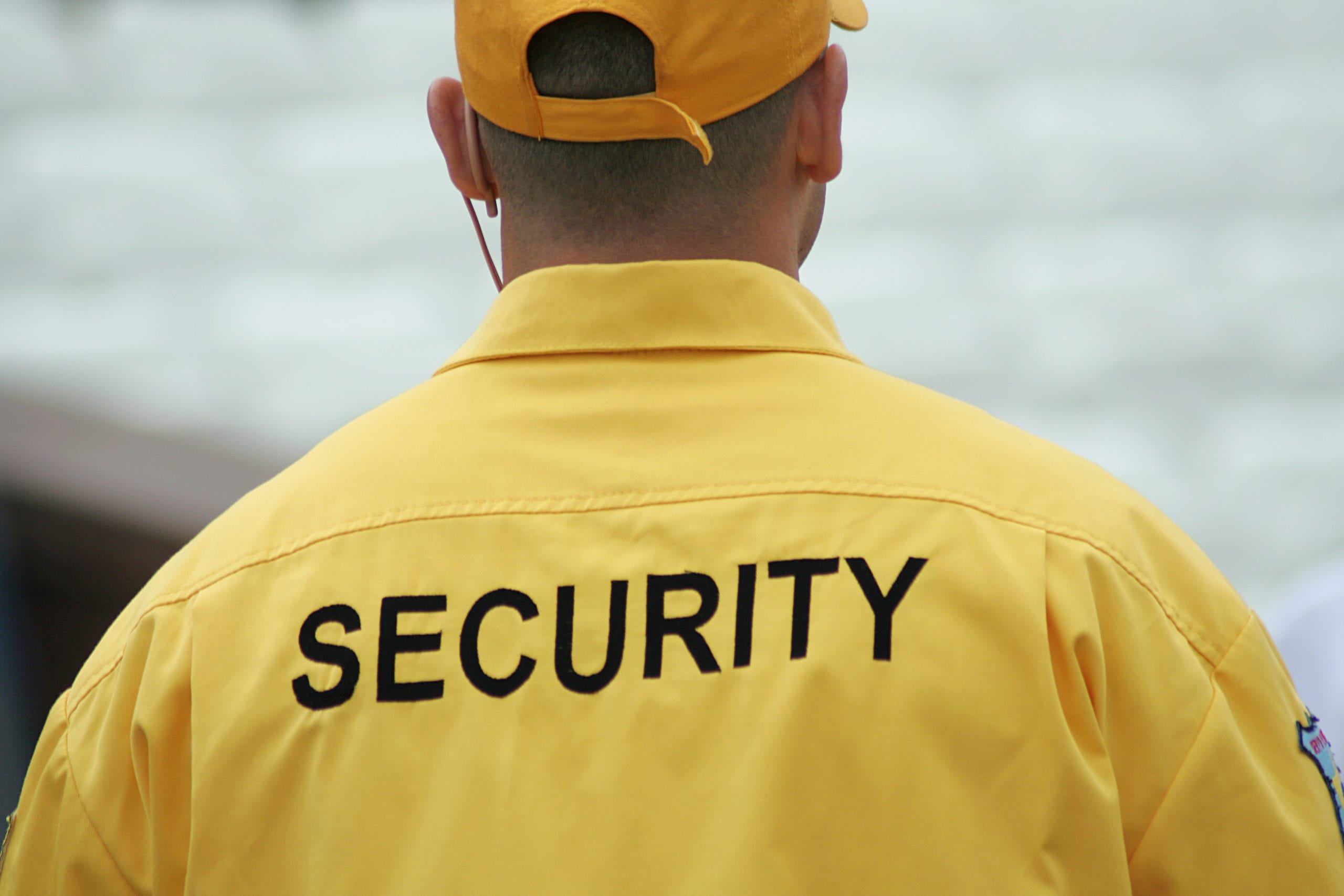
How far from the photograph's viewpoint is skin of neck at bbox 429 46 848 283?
3.14ft

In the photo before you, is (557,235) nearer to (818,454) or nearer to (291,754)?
(818,454)

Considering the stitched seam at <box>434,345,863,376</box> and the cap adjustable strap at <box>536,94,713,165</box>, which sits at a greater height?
the cap adjustable strap at <box>536,94,713,165</box>

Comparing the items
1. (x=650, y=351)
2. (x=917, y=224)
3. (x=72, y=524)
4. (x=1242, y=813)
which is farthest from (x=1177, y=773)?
(x=917, y=224)

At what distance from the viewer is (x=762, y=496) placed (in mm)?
854

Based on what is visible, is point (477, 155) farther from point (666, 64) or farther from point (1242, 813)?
point (1242, 813)

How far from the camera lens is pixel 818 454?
0.87m

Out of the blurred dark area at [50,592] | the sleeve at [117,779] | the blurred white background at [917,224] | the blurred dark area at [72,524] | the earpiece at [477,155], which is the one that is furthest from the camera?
the blurred white background at [917,224]

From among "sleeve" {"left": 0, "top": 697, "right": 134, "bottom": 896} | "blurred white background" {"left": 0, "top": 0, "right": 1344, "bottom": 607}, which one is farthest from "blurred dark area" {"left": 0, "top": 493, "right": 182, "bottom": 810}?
"sleeve" {"left": 0, "top": 697, "right": 134, "bottom": 896}

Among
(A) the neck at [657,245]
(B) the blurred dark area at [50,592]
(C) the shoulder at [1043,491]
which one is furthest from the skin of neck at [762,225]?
(B) the blurred dark area at [50,592]

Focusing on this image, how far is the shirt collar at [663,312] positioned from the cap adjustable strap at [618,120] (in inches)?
3.5

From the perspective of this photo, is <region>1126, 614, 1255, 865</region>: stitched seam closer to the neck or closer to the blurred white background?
the neck

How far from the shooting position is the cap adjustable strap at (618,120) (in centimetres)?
92

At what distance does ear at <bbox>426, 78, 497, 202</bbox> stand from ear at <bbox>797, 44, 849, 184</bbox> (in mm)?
258

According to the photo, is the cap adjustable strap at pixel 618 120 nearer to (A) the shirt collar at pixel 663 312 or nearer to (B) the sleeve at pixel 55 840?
(A) the shirt collar at pixel 663 312
